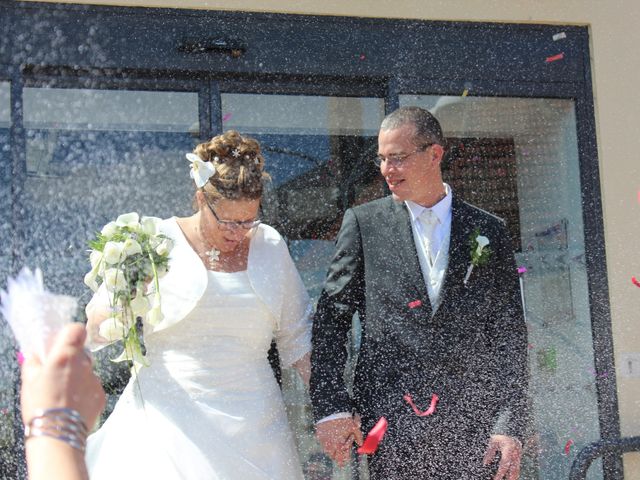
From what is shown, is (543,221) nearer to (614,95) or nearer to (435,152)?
(614,95)

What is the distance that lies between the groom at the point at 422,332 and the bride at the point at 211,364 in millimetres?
255

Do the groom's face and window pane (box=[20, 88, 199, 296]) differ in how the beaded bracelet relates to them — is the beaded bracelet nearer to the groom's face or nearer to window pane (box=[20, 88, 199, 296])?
the groom's face

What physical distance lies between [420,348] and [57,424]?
2.88 metres

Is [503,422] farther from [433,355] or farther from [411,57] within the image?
[411,57]

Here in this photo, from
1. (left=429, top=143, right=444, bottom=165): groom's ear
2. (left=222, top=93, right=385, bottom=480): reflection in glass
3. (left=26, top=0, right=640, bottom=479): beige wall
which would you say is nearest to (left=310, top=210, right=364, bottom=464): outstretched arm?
(left=429, top=143, right=444, bottom=165): groom's ear

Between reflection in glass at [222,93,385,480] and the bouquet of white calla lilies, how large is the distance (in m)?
1.86

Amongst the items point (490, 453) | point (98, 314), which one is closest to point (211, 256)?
point (98, 314)

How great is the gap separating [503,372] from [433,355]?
324mm

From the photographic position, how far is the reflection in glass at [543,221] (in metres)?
5.83

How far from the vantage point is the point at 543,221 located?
239 inches

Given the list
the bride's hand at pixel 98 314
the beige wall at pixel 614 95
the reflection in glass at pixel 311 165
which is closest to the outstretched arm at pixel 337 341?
the bride's hand at pixel 98 314

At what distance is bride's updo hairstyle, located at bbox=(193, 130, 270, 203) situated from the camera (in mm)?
3883

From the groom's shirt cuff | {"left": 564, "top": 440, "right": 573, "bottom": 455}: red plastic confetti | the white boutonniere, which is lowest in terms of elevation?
{"left": 564, "top": 440, "right": 573, "bottom": 455}: red plastic confetti

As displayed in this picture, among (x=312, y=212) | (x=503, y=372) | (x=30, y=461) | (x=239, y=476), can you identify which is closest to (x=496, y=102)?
(x=312, y=212)
